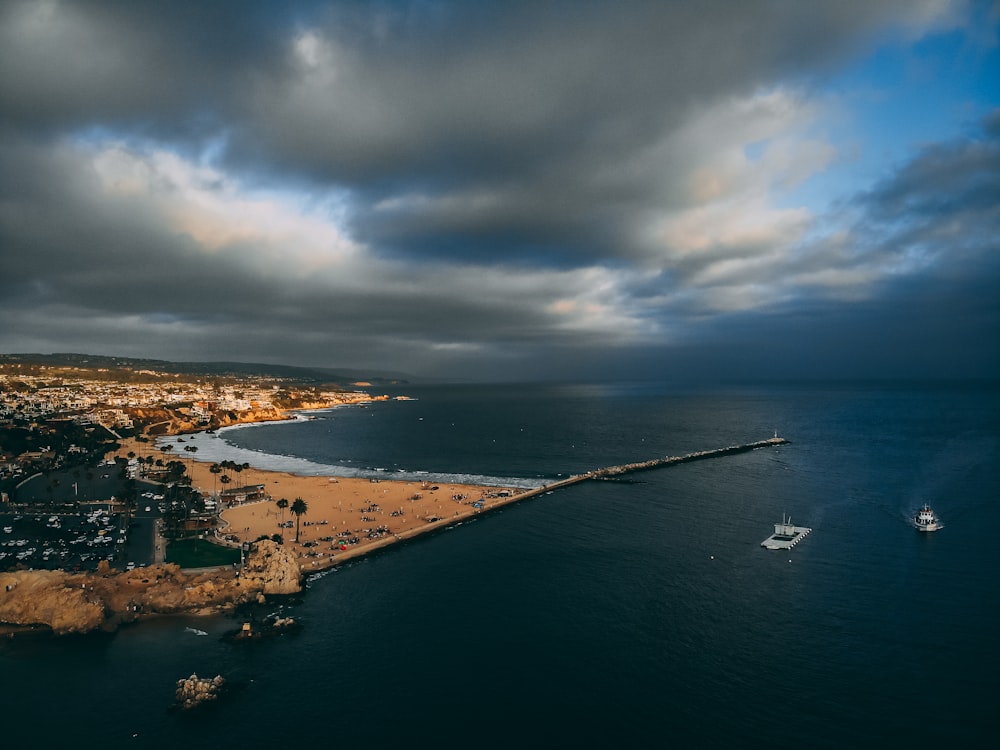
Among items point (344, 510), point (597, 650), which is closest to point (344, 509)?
point (344, 510)

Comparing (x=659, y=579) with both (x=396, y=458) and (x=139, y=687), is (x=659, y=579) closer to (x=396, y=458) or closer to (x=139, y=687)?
(x=139, y=687)

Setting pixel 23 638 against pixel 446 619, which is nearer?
pixel 23 638


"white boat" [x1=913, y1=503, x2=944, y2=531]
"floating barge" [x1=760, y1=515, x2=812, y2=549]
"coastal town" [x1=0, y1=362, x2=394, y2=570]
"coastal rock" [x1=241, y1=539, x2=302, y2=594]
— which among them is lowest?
"coastal town" [x1=0, y1=362, x2=394, y2=570]

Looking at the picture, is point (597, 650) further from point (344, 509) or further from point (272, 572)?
point (344, 509)

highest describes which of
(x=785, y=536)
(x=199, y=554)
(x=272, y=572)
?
(x=785, y=536)

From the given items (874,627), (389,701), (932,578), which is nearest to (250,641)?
(389,701)

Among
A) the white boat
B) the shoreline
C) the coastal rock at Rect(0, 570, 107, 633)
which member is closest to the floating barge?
the white boat

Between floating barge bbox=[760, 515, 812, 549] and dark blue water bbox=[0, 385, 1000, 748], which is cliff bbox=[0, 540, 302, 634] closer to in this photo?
dark blue water bbox=[0, 385, 1000, 748]
